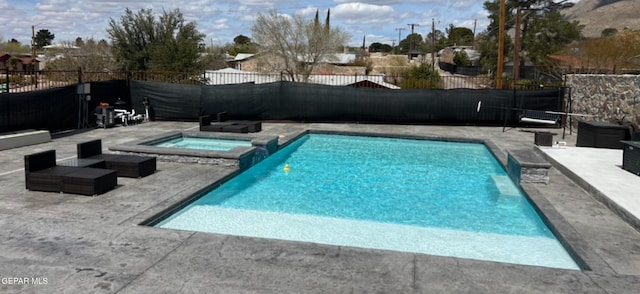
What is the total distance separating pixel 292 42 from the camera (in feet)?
134

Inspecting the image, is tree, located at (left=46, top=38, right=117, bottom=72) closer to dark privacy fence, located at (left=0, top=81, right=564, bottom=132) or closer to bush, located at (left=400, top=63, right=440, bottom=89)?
dark privacy fence, located at (left=0, top=81, right=564, bottom=132)

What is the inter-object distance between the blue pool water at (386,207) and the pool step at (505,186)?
0.06 feet

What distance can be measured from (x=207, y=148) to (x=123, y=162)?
3.49 meters

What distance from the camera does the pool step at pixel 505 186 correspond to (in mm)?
8666

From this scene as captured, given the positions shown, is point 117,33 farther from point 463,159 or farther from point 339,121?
point 463,159

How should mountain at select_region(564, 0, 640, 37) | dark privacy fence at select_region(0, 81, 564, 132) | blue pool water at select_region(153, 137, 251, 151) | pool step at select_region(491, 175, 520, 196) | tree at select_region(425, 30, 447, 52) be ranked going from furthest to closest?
mountain at select_region(564, 0, 640, 37)
tree at select_region(425, 30, 447, 52)
dark privacy fence at select_region(0, 81, 564, 132)
blue pool water at select_region(153, 137, 251, 151)
pool step at select_region(491, 175, 520, 196)

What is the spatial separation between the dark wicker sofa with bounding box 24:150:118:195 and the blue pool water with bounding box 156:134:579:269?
1365 millimetres

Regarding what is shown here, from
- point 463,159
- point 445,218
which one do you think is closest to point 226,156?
point 445,218

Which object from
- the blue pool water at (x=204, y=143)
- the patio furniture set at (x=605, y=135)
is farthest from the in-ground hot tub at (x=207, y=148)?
the patio furniture set at (x=605, y=135)

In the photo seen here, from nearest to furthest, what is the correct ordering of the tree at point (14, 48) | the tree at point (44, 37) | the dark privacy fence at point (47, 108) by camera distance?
the dark privacy fence at point (47, 108) → the tree at point (14, 48) → the tree at point (44, 37)

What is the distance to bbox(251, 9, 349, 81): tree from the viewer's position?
133 feet

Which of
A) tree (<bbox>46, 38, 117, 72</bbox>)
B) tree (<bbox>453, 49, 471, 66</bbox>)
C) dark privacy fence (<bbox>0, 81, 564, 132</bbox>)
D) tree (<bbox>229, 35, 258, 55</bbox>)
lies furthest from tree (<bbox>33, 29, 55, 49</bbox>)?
dark privacy fence (<bbox>0, 81, 564, 132</bbox>)

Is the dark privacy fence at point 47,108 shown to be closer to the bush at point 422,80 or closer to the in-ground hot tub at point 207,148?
the in-ground hot tub at point 207,148

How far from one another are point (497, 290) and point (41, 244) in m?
4.64
